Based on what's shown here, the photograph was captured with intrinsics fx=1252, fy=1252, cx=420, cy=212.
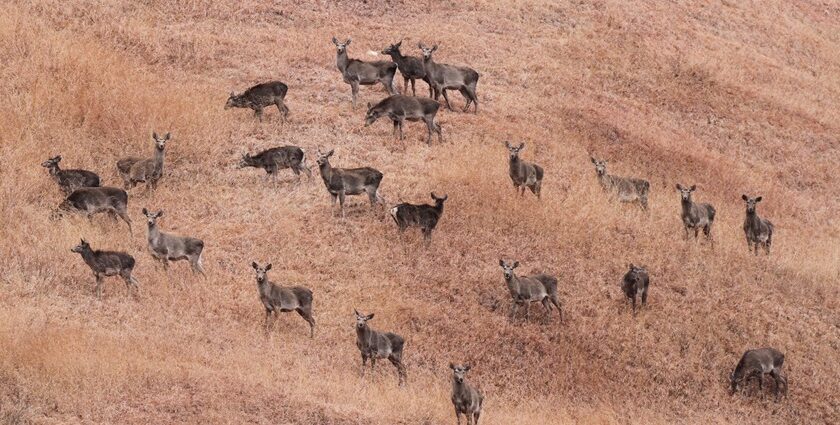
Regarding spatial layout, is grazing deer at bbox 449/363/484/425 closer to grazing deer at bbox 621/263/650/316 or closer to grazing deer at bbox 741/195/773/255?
grazing deer at bbox 621/263/650/316

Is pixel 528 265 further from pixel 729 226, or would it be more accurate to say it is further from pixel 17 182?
pixel 17 182

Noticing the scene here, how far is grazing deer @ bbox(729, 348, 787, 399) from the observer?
80.5 ft

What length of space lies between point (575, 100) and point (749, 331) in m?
14.4

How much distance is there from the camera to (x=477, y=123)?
115 feet

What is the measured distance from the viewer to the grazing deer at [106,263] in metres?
23.4

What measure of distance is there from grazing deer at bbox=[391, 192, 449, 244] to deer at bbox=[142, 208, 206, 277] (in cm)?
439

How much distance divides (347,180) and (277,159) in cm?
258

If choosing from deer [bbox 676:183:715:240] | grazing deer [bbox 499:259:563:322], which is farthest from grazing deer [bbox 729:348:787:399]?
deer [bbox 676:183:715:240]

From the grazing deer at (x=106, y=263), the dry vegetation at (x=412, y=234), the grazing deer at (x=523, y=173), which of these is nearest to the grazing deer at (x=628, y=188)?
the dry vegetation at (x=412, y=234)

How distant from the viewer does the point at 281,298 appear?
2345 centimetres

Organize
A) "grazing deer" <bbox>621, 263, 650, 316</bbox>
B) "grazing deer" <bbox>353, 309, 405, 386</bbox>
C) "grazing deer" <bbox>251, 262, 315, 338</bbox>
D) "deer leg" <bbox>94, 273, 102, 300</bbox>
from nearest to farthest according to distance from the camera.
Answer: "grazing deer" <bbox>353, 309, 405, 386</bbox>
"grazing deer" <bbox>251, 262, 315, 338</bbox>
"deer leg" <bbox>94, 273, 102, 300</bbox>
"grazing deer" <bbox>621, 263, 650, 316</bbox>

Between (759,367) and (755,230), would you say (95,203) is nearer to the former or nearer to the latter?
(759,367)

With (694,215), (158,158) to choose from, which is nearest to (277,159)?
(158,158)

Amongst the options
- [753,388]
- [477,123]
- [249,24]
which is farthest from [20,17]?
[753,388]
